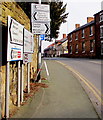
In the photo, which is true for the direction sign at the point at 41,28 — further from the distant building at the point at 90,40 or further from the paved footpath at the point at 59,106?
the distant building at the point at 90,40

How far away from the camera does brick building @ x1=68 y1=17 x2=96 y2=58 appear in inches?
1196

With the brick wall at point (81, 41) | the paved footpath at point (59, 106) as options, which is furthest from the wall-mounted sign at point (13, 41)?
the brick wall at point (81, 41)

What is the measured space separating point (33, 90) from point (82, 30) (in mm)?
31406

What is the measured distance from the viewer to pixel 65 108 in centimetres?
418

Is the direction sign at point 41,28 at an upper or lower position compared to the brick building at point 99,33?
lower

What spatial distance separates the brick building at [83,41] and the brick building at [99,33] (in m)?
1.08

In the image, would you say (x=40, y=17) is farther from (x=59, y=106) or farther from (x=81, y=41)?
(x=81, y=41)

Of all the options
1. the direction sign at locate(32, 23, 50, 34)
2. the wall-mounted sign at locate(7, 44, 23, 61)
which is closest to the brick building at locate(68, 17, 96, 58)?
the direction sign at locate(32, 23, 50, 34)

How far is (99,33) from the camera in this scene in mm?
27891

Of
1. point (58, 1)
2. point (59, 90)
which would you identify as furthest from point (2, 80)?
point (58, 1)

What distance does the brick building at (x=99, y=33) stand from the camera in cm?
2731

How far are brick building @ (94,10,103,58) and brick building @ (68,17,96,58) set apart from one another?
42.3 inches

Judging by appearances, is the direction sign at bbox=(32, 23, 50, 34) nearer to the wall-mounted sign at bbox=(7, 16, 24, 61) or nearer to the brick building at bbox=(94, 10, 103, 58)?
the wall-mounted sign at bbox=(7, 16, 24, 61)

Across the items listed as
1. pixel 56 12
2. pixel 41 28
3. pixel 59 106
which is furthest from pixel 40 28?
pixel 56 12
